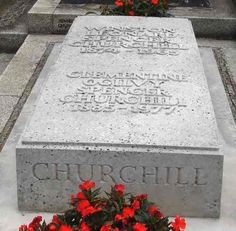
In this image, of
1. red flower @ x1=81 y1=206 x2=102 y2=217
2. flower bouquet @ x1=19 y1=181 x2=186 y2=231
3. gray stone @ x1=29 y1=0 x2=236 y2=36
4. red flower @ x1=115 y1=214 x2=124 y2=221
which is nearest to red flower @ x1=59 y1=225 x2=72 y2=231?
flower bouquet @ x1=19 y1=181 x2=186 y2=231

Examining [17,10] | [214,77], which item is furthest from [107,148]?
[17,10]

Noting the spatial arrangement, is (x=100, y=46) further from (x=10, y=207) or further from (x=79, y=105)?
(x=10, y=207)

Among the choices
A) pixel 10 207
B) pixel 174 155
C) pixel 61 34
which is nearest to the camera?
pixel 174 155

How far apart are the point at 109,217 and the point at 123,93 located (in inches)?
45.2

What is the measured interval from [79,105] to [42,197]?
654 millimetres

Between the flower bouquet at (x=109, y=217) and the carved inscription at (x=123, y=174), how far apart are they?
0.91ft

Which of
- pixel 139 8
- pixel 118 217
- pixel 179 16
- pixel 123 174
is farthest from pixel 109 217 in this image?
pixel 179 16

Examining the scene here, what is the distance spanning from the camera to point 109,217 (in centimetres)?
307

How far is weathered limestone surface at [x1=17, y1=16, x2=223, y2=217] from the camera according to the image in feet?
11.1

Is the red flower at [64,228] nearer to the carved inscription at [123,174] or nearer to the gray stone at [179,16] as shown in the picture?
the carved inscription at [123,174]

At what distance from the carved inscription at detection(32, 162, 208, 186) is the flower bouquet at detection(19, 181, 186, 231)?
28 cm

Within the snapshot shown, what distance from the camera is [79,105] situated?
152 inches

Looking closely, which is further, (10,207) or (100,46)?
Answer: (100,46)

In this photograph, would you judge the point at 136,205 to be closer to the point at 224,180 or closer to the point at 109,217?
the point at 109,217
